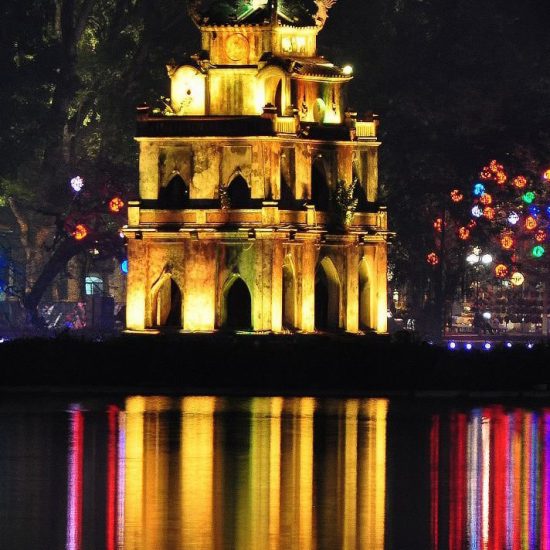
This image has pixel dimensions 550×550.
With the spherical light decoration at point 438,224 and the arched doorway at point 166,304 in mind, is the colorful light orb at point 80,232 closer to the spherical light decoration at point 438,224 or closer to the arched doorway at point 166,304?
the spherical light decoration at point 438,224

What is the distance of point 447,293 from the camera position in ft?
323

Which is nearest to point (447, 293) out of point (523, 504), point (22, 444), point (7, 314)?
point (7, 314)

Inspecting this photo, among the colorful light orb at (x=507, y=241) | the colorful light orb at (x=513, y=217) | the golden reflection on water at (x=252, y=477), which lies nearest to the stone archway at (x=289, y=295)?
the golden reflection on water at (x=252, y=477)

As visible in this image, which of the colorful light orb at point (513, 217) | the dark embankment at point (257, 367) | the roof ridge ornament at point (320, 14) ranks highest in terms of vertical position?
the roof ridge ornament at point (320, 14)

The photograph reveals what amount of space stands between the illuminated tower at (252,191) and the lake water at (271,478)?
569 inches

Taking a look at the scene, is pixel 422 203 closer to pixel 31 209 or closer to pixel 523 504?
pixel 31 209

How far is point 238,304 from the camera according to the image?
67.6m

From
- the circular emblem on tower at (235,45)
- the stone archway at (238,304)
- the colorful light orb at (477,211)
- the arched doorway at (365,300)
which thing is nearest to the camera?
the stone archway at (238,304)

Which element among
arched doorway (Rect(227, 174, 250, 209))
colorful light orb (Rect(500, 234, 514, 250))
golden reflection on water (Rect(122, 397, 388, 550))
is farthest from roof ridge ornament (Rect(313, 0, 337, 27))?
colorful light orb (Rect(500, 234, 514, 250))

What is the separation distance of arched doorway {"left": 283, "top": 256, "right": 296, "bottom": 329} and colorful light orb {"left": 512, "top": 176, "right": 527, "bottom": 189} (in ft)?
82.5

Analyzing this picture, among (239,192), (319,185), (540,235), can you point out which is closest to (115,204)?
(540,235)

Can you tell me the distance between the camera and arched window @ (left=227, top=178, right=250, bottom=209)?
66.6 metres

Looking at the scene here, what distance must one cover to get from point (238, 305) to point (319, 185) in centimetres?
457

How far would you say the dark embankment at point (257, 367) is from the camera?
58125 mm
